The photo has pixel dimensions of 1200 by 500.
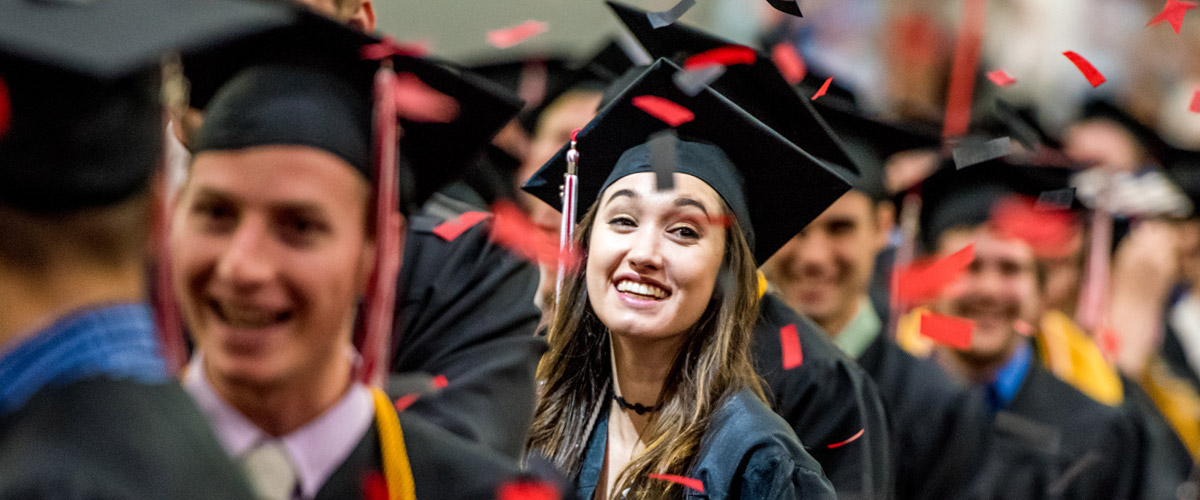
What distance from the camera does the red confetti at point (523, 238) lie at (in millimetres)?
2963

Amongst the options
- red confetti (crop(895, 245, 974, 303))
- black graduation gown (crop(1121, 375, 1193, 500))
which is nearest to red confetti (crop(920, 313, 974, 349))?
red confetti (crop(895, 245, 974, 303))

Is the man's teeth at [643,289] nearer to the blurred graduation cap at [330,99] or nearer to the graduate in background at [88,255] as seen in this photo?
the blurred graduation cap at [330,99]

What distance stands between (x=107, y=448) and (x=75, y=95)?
38cm

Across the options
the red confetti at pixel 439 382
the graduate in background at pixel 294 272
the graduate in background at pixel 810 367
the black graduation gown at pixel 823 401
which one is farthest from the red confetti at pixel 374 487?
the black graduation gown at pixel 823 401

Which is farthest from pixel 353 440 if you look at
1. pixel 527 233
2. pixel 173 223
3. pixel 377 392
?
pixel 527 233

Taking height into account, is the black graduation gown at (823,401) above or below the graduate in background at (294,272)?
below

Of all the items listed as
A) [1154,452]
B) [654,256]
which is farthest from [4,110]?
[1154,452]

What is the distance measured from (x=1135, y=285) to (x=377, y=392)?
461 cm

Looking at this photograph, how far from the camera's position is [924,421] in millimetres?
4145

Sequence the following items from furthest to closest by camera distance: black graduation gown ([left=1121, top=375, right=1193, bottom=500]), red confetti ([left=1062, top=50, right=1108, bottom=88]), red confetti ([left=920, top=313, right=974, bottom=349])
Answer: black graduation gown ([left=1121, top=375, right=1193, bottom=500]) < red confetti ([left=920, top=313, right=974, bottom=349]) < red confetti ([left=1062, top=50, right=1108, bottom=88])

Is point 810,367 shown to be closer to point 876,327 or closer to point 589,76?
point 876,327

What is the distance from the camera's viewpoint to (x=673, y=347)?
96.6 inches

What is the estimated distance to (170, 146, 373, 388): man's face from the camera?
1628mm

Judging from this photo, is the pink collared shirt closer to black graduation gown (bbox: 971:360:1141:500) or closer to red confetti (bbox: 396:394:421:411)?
red confetti (bbox: 396:394:421:411)
